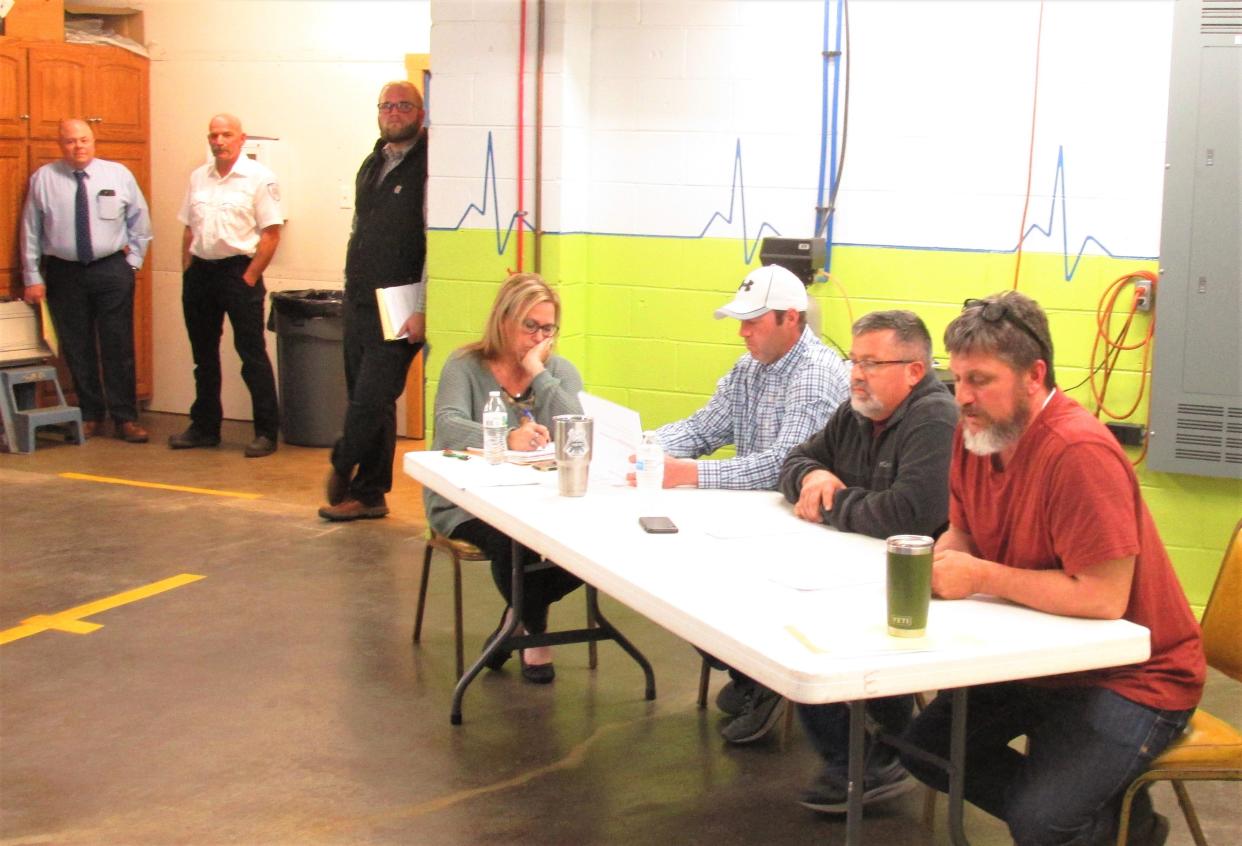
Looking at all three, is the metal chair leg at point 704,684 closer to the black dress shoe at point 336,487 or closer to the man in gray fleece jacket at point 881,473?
the man in gray fleece jacket at point 881,473

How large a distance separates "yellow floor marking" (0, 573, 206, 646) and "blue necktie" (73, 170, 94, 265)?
299 cm

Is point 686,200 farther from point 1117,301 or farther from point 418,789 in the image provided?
point 418,789

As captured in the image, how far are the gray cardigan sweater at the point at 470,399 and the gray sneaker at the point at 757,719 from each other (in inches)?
37.8

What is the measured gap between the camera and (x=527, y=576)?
3.98 meters

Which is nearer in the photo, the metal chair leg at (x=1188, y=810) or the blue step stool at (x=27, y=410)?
the metal chair leg at (x=1188, y=810)

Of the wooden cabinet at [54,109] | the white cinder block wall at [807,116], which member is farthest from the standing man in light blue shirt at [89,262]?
the white cinder block wall at [807,116]

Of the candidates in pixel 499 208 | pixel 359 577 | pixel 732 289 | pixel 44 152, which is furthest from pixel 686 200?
pixel 44 152

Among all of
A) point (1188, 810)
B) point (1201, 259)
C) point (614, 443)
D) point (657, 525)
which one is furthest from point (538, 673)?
point (1201, 259)

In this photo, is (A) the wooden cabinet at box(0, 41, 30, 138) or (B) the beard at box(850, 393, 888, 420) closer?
(B) the beard at box(850, 393, 888, 420)

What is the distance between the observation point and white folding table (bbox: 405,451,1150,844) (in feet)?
7.15

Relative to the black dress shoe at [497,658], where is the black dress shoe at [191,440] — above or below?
above

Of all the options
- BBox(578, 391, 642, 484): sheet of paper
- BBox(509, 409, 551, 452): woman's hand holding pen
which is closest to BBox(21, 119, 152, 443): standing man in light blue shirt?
BBox(509, 409, 551, 452): woman's hand holding pen

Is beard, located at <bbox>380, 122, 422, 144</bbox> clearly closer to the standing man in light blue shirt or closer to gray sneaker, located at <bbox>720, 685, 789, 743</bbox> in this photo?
the standing man in light blue shirt

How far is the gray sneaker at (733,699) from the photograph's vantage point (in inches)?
152
